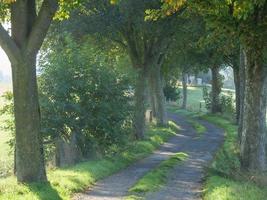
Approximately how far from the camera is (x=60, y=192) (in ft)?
48.7

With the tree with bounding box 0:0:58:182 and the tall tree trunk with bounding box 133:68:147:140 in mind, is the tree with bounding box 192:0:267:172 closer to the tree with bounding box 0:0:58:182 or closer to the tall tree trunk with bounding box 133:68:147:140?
the tree with bounding box 0:0:58:182

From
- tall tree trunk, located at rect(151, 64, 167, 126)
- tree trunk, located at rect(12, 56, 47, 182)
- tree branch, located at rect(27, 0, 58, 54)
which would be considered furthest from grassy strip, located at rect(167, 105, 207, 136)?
tree branch, located at rect(27, 0, 58, 54)

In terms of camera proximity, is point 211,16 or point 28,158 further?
point 211,16

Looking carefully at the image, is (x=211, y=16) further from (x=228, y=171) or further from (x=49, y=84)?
(x=49, y=84)

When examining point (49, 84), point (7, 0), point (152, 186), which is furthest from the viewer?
point (49, 84)

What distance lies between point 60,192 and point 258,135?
7.69m

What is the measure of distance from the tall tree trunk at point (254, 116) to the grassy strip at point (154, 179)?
3.03m

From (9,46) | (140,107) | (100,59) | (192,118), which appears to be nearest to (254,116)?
(100,59)

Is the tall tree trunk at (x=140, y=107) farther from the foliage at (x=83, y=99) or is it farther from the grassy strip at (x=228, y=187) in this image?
the grassy strip at (x=228, y=187)

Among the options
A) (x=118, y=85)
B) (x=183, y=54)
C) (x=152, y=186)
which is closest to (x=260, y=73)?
(x=152, y=186)

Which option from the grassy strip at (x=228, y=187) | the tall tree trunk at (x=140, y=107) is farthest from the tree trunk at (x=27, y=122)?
the tall tree trunk at (x=140, y=107)

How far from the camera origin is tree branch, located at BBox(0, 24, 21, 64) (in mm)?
14250

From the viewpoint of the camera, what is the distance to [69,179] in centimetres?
1661

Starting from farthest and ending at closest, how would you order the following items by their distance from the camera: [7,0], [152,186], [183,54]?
[183,54], [152,186], [7,0]
